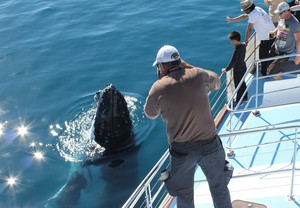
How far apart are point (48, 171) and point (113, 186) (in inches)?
85.8

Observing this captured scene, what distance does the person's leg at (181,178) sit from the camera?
576cm

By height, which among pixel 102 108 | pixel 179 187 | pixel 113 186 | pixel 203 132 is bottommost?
pixel 113 186

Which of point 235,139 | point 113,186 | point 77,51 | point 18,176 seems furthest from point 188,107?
point 77,51

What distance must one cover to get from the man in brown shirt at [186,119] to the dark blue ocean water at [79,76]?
16.8ft

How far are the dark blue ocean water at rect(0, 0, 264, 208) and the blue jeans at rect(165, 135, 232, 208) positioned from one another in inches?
194

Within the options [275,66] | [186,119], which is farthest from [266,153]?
[186,119]

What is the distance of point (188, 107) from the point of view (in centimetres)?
538

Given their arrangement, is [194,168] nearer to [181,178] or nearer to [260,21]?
[181,178]

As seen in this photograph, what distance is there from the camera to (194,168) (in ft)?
19.6

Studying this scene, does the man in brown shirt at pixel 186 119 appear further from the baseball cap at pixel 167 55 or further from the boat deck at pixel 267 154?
the boat deck at pixel 267 154

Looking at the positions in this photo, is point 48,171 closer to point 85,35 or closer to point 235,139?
point 235,139

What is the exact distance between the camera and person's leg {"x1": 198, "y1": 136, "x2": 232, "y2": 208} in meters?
5.83

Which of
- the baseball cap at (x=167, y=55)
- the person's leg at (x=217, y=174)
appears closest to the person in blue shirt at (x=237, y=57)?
the person's leg at (x=217, y=174)

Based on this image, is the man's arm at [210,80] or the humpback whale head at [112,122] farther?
the humpback whale head at [112,122]
